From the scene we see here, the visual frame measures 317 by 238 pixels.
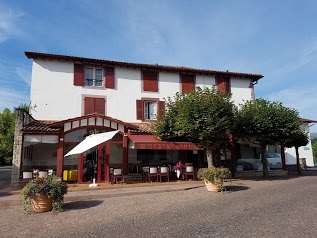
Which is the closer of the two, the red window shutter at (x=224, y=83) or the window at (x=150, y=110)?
the window at (x=150, y=110)

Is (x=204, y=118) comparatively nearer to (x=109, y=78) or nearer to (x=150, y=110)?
(x=150, y=110)

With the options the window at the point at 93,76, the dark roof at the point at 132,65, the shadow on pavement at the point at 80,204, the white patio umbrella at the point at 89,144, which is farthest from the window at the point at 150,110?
the shadow on pavement at the point at 80,204

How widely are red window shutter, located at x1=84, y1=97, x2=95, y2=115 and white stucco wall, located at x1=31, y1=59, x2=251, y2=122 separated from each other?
0.94 ft

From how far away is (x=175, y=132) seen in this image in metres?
16.0

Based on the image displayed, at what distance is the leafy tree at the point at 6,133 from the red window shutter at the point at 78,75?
1193 inches

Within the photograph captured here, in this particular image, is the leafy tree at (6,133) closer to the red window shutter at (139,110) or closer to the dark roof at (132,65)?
the dark roof at (132,65)

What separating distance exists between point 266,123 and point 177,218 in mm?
11820

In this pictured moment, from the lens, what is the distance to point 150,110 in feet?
66.5

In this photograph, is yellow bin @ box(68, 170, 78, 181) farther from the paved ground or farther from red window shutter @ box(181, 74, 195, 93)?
red window shutter @ box(181, 74, 195, 93)

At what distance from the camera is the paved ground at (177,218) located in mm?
6157

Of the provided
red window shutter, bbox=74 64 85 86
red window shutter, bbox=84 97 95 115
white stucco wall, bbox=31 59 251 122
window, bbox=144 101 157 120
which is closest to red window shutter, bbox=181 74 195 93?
white stucco wall, bbox=31 59 251 122

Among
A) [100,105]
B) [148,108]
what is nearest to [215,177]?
[148,108]

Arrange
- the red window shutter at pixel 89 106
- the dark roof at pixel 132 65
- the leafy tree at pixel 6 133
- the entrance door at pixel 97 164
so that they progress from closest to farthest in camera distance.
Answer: the entrance door at pixel 97 164, the dark roof at pixel 132 65, the red window shutter at pixel 89 106, the leafy tree at pixel 6 133

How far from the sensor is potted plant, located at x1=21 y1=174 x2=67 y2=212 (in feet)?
28.1
